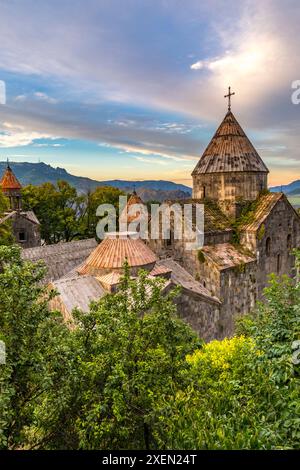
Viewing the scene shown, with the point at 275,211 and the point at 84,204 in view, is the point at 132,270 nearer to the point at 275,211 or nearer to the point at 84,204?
the point at 275,211

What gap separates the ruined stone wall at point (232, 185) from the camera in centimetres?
2058

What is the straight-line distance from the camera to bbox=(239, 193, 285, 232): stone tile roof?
762 inches

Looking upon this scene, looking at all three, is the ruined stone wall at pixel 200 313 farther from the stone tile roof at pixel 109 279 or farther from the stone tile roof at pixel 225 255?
the stone tile roof at pixel 109 279

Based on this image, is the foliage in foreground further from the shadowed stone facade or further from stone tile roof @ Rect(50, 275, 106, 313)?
the shadowed stone facade

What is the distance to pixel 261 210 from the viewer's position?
792 inches

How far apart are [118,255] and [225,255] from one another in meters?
6.90

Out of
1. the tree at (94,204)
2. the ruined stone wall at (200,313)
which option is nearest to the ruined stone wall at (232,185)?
the ruined stone wall at (200,313)

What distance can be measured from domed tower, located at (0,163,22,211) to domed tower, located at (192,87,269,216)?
19.7m

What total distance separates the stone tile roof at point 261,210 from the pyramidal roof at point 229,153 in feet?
6.21

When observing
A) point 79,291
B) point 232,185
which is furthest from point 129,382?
point 232,185

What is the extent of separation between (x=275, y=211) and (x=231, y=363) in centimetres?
1444

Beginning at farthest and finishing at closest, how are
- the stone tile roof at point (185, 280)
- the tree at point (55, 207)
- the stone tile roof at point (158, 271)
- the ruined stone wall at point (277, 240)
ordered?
the tree at point (55, 207) → the ruined stone wall at point (277, 240) → the stone tile roof at point (185, 280) → the stone tile roof at point (158, 271)

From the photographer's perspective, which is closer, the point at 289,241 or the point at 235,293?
the point at 235,293

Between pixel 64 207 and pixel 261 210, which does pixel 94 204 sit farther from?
pixel 261 210
